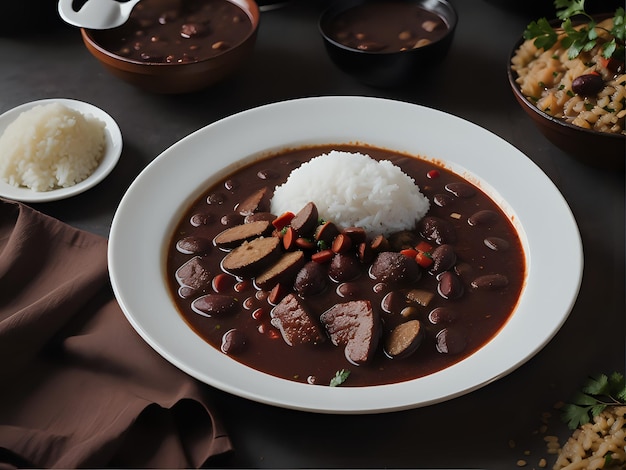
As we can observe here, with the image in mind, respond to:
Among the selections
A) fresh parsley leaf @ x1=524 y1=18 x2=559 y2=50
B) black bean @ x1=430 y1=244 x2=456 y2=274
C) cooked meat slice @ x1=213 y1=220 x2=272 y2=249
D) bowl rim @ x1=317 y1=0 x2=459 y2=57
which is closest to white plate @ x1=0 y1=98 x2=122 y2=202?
cooked meat slice @ x1=213 y1=220 x2=272 y2=249

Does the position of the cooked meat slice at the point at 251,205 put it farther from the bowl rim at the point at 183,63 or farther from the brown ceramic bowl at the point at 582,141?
the brown ceramic bowl at the point at 582,141

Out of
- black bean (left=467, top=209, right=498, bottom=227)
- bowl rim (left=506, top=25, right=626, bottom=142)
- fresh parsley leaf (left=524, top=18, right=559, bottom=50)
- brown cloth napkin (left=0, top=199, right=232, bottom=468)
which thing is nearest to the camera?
brown cloth napkin (left=0, top=199, right=232, bottom=468)

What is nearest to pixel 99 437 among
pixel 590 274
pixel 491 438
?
pixel 491 438

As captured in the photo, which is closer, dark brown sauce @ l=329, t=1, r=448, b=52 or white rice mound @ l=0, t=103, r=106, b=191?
white rice mound @ l=0, t=103, r=106, b=191

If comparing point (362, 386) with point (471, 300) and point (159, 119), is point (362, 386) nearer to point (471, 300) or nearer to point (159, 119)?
point (471, 300)

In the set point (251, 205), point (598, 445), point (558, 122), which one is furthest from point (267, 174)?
point (598, 445)

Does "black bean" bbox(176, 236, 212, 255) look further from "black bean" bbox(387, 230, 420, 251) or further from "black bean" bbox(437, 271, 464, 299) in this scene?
"black bean" bbox(437, 271, 464, 299)
